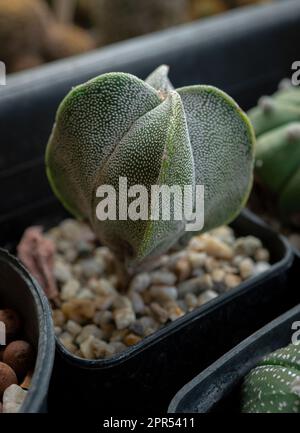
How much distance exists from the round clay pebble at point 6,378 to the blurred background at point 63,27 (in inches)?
27.0

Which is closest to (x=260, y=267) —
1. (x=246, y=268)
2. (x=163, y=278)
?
(x=246, y=268)

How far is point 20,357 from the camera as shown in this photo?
558 mm

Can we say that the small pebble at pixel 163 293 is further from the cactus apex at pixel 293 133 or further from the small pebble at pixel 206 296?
the cactus apex at pixel 293 133

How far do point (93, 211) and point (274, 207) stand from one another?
12.9 inches

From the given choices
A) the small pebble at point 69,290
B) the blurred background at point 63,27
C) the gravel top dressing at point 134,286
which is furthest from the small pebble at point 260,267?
the blurred background at point 63,27

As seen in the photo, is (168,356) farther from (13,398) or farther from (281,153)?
(281,153)

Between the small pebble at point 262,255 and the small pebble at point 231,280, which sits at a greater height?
the small pebble at point 262,255

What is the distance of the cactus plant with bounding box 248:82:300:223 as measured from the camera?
2.60 feet

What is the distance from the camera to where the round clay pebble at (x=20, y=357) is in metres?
0.56

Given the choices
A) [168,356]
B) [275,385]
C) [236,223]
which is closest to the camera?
[275,385]

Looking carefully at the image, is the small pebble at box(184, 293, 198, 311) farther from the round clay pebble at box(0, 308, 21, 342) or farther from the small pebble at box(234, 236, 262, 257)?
the round clay pebble at box(0, 308, 21, 342)

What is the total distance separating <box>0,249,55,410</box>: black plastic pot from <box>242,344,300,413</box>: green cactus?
180mm

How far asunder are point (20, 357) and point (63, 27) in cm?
87

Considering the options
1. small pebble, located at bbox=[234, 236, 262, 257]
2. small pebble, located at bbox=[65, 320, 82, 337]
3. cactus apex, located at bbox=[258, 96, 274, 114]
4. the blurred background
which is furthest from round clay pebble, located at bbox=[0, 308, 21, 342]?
the blurred background
